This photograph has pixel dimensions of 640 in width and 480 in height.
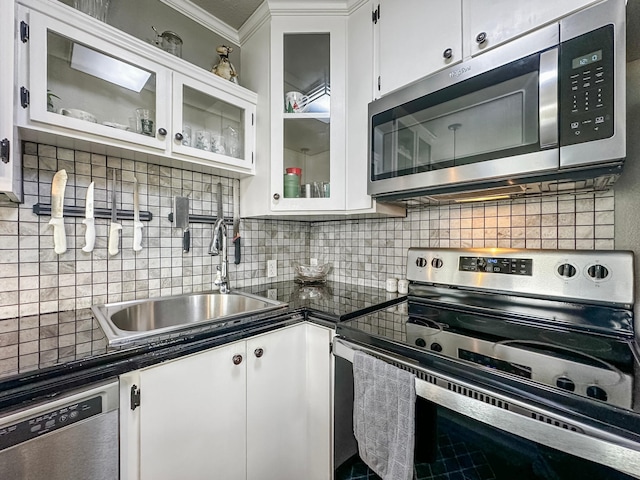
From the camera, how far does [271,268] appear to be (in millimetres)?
1858

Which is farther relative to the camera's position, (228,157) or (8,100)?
(228,157)

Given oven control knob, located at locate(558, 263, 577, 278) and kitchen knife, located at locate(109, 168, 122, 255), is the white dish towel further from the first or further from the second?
kitchen knife, located at locate(109, 168, 122, 255)

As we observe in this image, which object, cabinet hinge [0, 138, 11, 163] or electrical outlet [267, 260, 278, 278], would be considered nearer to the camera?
cabinet hinge [0, 138, 11, 163]

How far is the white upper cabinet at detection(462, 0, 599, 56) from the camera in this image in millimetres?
829

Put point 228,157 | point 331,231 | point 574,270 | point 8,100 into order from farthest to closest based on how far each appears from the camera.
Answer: point 331,231
point 228,157
point 574,270
point 8,100

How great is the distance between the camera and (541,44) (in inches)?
33.2

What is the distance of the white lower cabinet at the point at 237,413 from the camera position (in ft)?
2.68

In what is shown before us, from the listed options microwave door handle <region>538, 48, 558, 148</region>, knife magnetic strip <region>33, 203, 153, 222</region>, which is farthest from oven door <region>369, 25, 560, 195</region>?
knife magnetic strip <region>33, 203, 153, 222</region>

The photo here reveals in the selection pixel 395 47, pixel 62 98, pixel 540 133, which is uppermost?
pixel 395 47

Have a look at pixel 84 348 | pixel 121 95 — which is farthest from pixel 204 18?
pixel 84 348

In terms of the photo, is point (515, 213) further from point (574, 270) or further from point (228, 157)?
point (228, 157)

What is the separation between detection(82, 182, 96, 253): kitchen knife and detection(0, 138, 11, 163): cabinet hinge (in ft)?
1.09

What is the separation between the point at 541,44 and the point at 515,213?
2.11ft

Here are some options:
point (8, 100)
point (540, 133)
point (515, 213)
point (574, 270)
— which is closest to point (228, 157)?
point (8, 100)
